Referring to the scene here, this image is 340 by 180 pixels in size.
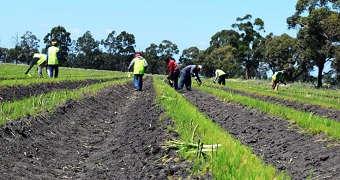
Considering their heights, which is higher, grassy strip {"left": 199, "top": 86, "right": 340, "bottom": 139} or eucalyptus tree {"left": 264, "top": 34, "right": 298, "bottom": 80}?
eucalyptus tree {"left": 264, "top": 34, "right": 298, "bottom": 80}

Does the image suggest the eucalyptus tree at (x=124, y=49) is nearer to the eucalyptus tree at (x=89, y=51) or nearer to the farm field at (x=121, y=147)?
the eucalyptus tree at (x=89, y=51)

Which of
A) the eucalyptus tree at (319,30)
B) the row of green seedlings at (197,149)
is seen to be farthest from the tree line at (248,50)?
the row of green seedlings at (197,149)

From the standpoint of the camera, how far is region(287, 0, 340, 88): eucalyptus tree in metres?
38.0

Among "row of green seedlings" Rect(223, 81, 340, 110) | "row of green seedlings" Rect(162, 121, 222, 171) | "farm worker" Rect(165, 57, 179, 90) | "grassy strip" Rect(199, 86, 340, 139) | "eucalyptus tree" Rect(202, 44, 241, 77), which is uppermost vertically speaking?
"eucalyptus tree" Rect(202, 44, 241, 77)

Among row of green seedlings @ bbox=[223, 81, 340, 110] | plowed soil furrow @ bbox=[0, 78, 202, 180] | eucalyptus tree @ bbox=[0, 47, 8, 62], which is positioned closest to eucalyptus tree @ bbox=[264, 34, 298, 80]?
row of green seedlings @ bbox=[223, 81, 340, 110]

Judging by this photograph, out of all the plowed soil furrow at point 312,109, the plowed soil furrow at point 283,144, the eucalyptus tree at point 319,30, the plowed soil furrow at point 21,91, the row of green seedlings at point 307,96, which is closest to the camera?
the plowed soil furrow at point 283,144

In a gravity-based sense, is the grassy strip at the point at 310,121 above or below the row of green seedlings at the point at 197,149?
below

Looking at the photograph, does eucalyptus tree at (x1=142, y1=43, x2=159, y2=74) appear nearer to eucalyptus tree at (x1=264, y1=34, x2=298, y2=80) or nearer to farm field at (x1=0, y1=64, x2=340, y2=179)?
eucalyptus tree at (x1=264, y1=34, x2=298, y2=80)

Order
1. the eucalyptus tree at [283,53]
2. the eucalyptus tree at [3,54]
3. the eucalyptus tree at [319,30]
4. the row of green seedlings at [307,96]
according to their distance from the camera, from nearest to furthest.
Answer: the row of green seedlings at [307,96] < the eucalyptus tree at [319,30] < the eucalyptus tree at [283,53] < the eucalyptus tree at [3,54]

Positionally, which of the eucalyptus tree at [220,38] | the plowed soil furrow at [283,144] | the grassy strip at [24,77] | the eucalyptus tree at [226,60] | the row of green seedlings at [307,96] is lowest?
the plowed soil furrow at [283,144]

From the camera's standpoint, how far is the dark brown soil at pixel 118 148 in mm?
5121

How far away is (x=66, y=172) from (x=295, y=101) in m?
12.3

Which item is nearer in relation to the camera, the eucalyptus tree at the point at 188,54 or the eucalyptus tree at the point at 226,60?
the eucalyptus tree at the point at 226,60

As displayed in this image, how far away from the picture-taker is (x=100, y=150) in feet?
22.8
